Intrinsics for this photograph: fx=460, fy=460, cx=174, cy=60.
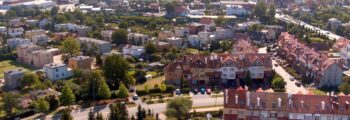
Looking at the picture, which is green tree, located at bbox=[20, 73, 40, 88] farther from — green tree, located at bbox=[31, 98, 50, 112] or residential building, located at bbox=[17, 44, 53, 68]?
residential building, located at bbox=[17, 44, 53, 68]

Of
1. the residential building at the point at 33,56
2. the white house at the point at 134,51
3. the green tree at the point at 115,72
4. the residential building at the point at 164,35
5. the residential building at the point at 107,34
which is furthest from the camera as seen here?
the residential building at the point at 107,34

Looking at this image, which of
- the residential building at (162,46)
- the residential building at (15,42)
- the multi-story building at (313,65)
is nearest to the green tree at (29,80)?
the residential building at (162,46)

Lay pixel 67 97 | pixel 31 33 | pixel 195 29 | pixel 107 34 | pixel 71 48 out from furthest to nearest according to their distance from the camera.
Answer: pixel 195 29 < pixel 107 34 < pixel 31 33 < pixel 71 48 < pixel 67 97

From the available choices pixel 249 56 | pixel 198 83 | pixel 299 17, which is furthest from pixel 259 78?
pixel 299 17

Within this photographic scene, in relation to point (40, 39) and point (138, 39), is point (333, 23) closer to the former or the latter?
point (138, 39)

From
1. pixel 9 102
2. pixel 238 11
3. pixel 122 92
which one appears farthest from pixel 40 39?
pixel 238 11

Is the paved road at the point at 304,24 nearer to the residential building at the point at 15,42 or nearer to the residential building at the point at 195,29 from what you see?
the residential building at the point at 195,29
